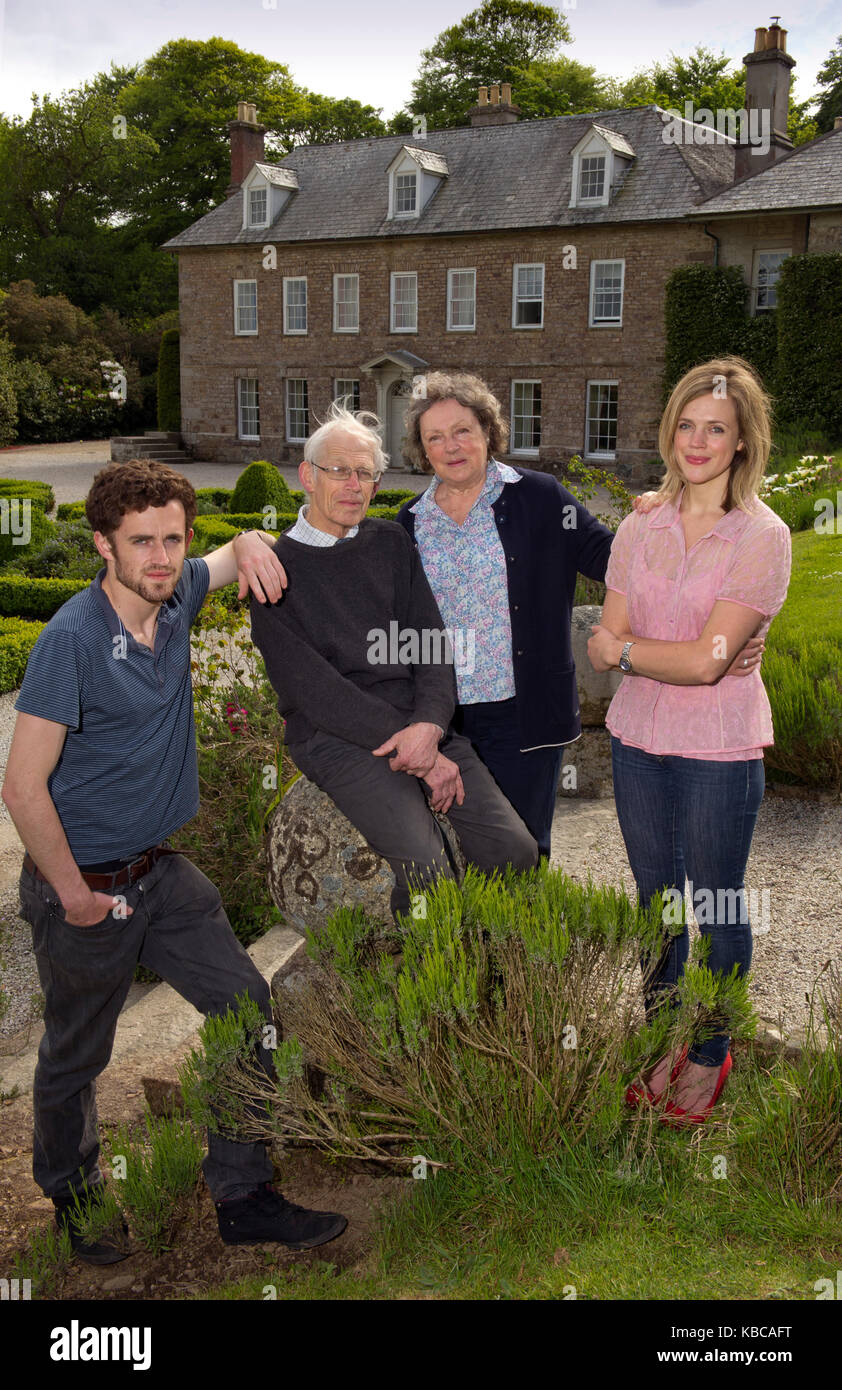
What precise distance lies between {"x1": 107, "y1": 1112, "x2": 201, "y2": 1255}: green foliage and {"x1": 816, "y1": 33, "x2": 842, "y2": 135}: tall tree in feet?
164

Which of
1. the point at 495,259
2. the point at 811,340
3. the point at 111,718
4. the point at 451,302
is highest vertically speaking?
the point at 495,259

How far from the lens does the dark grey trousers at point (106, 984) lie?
324 centimetres

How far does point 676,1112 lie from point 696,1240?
1.65 ft

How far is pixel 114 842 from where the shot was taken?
10.7 ft

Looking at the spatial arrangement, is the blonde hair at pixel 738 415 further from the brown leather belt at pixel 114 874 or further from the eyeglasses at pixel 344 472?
the brown leather belt at pixel 114 874

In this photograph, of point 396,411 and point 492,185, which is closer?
point 492,185

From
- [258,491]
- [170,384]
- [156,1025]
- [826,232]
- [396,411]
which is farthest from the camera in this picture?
[170,384]

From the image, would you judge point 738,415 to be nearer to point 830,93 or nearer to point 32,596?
point 32,596

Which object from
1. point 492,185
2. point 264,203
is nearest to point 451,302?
point 492,185

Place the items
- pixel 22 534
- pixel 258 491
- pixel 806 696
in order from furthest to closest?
1. pixel 258 491
2. pixel 22 534
3. pixel 806 696

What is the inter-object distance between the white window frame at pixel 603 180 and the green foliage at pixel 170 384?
15047 millimetres

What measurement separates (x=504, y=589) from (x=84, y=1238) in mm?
2565

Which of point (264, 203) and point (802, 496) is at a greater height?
point (264, 203)

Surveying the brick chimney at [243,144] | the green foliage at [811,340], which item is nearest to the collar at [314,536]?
the green foliage at [811,340]
